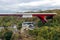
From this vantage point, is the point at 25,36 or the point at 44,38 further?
the point at 25,36

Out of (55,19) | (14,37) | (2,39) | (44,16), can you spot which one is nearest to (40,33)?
(14,37)

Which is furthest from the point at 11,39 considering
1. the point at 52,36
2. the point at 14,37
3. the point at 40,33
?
the point at 52,36

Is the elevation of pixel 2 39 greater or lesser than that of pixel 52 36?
lesser

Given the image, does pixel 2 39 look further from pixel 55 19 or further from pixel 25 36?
pixel 55 19

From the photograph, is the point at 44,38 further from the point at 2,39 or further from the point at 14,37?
the point at 2,39

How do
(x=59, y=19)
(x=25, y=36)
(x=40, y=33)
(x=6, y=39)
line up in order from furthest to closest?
(x=59, y=19) → (x=6, y=39) → (x=25, y=36) → (x=40, y=33)

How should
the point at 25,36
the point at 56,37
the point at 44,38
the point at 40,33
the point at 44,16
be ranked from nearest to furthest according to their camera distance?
the point at 56,37
the point at 44,38
the point at 40,33
the point at 25,36
the point at 44,16

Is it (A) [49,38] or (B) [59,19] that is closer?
(A) [49,38]

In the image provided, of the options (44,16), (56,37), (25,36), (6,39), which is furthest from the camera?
(44,16)

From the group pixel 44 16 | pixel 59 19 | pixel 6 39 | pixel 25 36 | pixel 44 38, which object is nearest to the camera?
pixel 44 38
